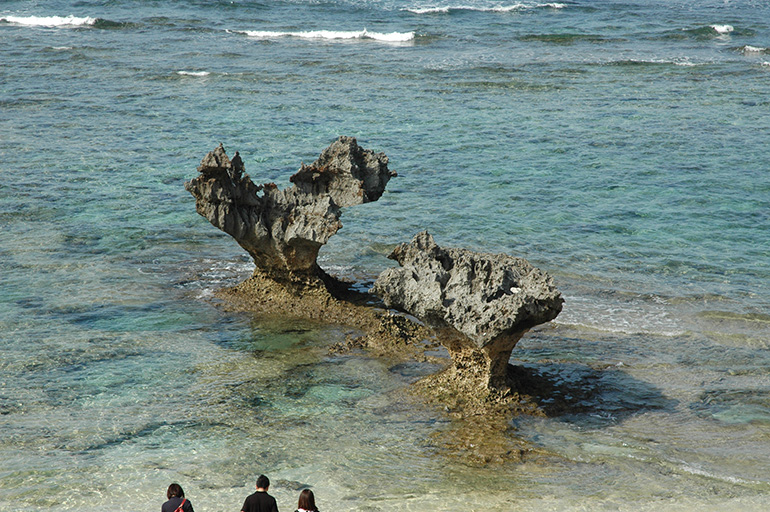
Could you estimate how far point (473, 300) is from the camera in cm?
958

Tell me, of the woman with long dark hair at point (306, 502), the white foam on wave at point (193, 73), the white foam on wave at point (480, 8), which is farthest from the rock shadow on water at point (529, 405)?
the white foam on wave at point (480, 8)

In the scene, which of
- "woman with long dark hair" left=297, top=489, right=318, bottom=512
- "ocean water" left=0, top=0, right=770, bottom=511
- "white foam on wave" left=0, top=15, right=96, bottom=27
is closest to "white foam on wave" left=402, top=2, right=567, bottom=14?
"ocean water" left=0, top=0, right=770, bottom=511

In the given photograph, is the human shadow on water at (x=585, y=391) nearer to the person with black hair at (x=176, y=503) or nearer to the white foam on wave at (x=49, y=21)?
the person with black hair at (x=176, y=503)

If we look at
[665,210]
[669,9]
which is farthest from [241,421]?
[669,9]

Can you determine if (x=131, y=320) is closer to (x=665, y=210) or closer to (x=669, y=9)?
(x=665, y=210)

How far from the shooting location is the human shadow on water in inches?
385

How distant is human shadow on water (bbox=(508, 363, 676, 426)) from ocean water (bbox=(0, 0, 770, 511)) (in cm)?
5

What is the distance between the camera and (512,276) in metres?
9.90

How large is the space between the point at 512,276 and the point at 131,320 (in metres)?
5.88

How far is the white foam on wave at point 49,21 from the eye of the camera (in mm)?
36366

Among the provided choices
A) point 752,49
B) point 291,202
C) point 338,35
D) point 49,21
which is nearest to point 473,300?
point 291,202

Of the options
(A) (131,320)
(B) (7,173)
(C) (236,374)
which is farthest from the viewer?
(B) (7,173)

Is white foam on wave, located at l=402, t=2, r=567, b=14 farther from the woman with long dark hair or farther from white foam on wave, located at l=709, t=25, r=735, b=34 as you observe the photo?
the woman with long dark hair

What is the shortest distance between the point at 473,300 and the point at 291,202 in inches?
159
